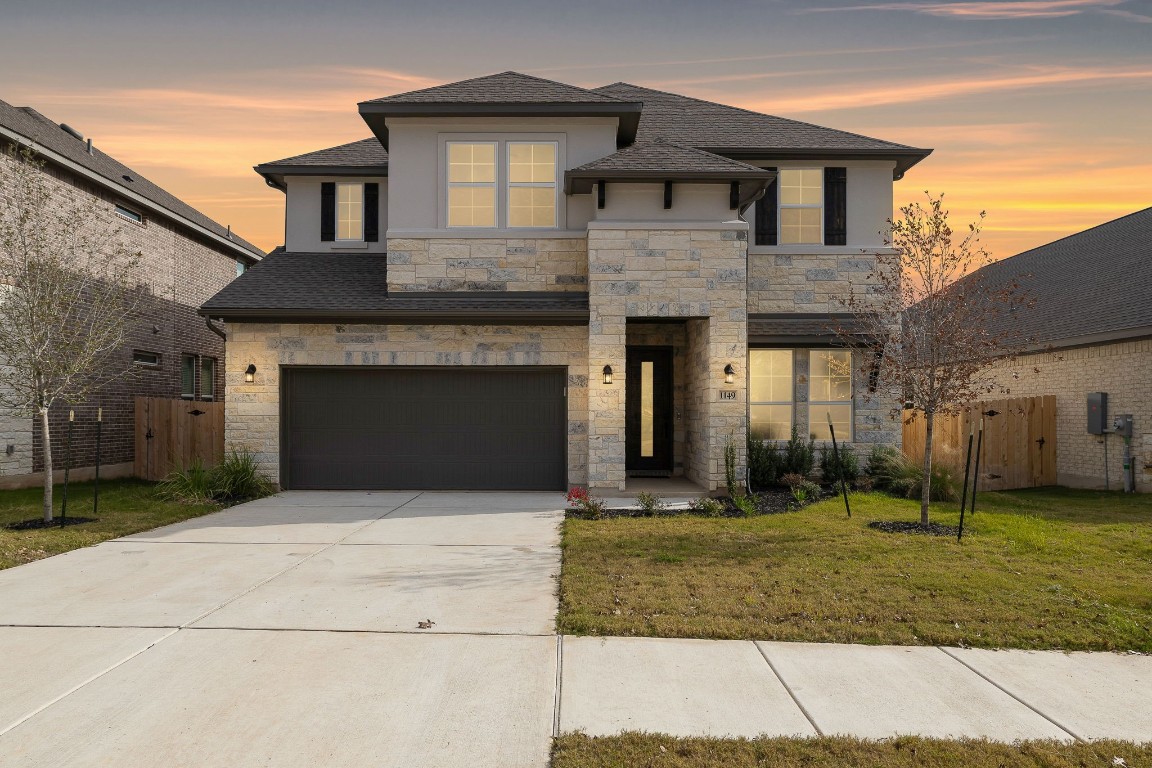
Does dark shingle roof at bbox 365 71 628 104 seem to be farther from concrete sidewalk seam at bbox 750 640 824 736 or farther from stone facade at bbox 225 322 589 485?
concrete sidewalk seam at bbox 750 640 824 736

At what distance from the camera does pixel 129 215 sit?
55.4 feet

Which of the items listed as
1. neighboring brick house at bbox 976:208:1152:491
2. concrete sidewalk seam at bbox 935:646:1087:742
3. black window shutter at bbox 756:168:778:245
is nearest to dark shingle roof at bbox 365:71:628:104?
black window shutter at bbox 756:168:778:245

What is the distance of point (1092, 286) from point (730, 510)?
42.1 ft

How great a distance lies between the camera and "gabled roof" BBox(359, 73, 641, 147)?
508 inches

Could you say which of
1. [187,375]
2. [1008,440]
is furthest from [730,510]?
[187,375]

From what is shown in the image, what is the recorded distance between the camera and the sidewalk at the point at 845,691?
3.94 meters

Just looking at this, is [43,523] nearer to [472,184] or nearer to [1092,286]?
[472,184]

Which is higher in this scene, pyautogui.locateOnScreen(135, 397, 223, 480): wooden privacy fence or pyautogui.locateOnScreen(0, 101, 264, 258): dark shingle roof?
pyautogui.locateOnScreen(0, 101, 264, 258): dark shingle roof

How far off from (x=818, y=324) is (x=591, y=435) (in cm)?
490

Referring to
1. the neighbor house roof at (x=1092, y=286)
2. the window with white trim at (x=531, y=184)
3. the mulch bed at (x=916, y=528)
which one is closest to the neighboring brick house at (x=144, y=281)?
the window with white trim at (x=531, y=184)

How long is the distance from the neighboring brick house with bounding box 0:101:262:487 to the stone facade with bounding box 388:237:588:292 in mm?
4811

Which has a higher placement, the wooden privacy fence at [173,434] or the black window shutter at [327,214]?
the black window shutter at [327,214]

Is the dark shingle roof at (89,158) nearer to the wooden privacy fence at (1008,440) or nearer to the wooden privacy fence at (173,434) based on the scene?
the wooden privacy fence at (173,434)

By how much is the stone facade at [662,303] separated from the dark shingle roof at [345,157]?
5.60 m
